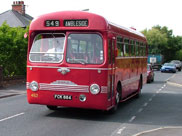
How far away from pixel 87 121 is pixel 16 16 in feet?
139

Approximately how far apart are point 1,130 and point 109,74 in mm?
3498

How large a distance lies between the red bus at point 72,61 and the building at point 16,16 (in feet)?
126

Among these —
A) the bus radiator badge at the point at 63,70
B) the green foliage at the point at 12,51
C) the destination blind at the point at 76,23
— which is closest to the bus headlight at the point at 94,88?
the bus radiator badge at the point at 63,70

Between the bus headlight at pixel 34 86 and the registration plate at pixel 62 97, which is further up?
the bus headlight at pixel 34 86

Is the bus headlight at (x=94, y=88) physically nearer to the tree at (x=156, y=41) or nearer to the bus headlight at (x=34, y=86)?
the bus headlight at (x=34, y=86)

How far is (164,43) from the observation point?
102500 mm

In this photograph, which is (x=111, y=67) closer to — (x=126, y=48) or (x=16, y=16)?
(x=126, y=48)

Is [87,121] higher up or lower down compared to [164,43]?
lower down

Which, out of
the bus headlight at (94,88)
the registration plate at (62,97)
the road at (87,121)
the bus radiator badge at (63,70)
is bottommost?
the road at (87,121)

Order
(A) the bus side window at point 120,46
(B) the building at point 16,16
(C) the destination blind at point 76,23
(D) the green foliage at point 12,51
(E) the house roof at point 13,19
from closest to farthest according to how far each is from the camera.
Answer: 1. (C) the destination blind at point 76,23
2. (A) the bus side window at point 120,46
3. (D) the green foliage at point 12,51
4. (E) the house roof at point 13,19
5. (B) the building at point 16,16

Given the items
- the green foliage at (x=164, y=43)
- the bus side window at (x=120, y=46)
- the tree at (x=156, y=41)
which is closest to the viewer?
the bus side window at (x=120, y=46)

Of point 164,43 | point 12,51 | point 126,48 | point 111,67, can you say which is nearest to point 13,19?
point 12,51

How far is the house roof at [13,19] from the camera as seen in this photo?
48.8 m

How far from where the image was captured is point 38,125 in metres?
9.30
